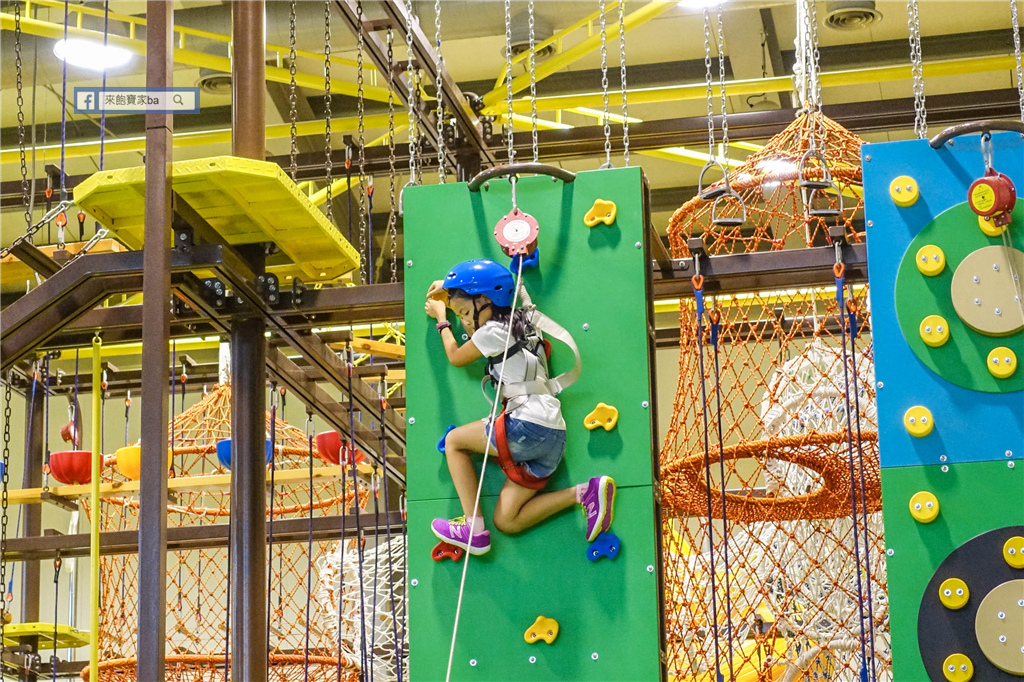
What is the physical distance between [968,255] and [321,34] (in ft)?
19.1

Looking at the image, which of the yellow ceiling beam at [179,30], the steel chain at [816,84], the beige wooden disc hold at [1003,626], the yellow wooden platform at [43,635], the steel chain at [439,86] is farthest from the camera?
the yellow ceiling beam at [179,30]

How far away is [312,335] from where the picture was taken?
5559 millimetres

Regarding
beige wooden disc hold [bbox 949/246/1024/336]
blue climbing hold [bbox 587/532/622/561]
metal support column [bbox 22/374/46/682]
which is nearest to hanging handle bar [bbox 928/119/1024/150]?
beige wooden disc hold [bbox 949/246/1024/336]

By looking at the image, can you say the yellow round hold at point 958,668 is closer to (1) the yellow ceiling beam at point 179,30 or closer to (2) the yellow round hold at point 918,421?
(2) the yellow round hold at point 918,421

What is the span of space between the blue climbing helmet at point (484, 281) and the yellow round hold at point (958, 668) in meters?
1.76

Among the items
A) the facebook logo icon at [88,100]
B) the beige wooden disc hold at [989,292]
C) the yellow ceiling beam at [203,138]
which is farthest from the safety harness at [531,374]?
the yellow ceiling beam at [203,138]

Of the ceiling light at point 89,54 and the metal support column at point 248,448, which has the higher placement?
the ceiling light at point 89,54

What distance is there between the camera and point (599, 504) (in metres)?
4.36

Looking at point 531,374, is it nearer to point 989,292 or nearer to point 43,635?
point 989,292

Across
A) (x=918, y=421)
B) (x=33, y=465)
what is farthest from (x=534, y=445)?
(x=33, y=465)

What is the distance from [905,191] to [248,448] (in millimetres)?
2553

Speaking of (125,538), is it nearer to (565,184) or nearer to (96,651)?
(96,651)

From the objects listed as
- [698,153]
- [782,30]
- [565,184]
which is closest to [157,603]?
[565,184]

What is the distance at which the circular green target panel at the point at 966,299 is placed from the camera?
430 cm
